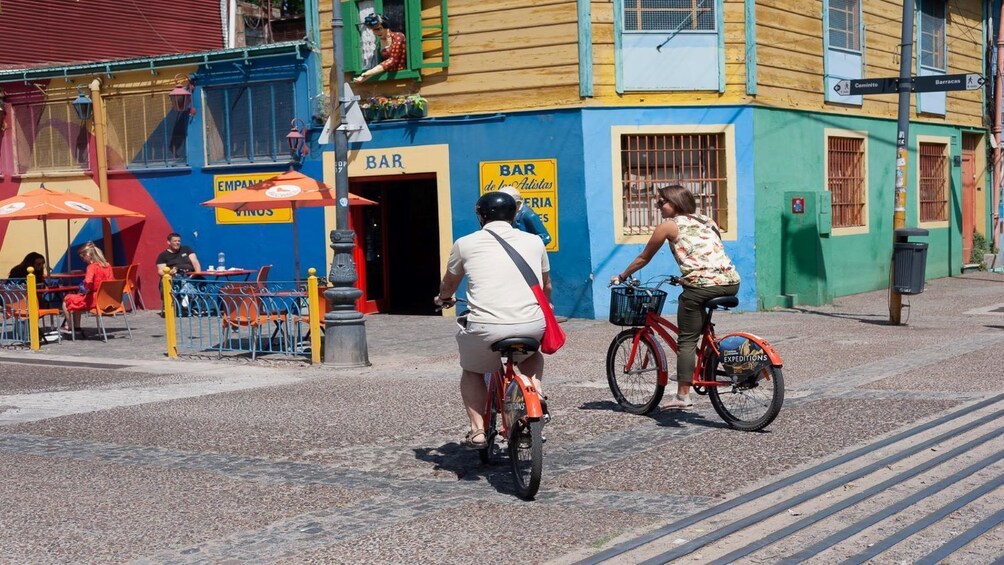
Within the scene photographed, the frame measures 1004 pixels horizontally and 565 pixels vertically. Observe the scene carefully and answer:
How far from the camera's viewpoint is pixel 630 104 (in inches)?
657

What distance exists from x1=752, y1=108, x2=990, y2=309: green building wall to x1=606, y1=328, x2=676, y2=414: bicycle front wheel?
880 centimetres

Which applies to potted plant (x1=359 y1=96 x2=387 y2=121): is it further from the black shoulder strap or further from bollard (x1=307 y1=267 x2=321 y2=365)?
the black shoulder strap

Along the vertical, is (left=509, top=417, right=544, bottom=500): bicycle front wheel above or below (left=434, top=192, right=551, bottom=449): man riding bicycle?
below

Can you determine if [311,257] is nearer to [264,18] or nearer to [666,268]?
[666,268]

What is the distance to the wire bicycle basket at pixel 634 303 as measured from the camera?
27.8 feet

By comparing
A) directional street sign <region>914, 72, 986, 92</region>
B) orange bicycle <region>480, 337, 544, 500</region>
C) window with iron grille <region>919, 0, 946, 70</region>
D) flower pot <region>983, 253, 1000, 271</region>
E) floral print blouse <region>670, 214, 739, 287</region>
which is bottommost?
flower pot <region>983, 253, 1000, 271</region>

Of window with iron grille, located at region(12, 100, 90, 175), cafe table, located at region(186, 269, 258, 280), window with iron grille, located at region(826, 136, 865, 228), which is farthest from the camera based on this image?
window with iron grille, located at region(12, 100, 90, 175)

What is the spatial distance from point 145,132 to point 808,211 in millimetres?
10966

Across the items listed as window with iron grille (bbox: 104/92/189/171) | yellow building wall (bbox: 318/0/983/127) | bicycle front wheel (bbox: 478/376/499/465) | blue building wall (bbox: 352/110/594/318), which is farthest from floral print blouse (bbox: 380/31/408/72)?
bicycle front wheel (bbox: 478/376/499/465)

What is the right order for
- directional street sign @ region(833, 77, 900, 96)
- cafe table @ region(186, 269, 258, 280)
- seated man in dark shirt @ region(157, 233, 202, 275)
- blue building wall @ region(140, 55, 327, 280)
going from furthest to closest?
seated man in dark shirt @ region(157, 233, 202, 275)
blue building wall @ region(140, 55, 327, 280)
cafe table @ region(186, 269, 258, 280)
directional street sign @ region(833, 77, 900, 96)

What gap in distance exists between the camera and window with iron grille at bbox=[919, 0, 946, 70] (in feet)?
72.2

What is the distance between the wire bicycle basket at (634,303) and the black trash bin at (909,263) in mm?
6976

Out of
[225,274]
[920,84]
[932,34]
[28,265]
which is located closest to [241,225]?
[225,274]

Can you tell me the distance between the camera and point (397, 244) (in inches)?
774
